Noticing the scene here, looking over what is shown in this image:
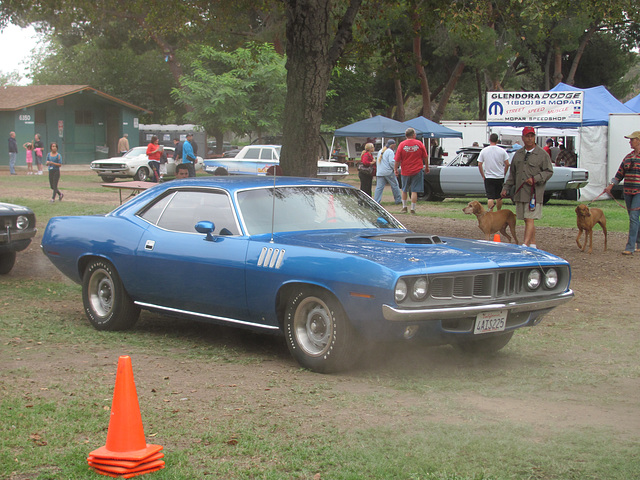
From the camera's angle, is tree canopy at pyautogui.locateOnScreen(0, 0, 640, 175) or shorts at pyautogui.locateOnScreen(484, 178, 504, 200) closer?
tree canopy at pyautogui.locateOnScreen(0, 0, 640, 175)

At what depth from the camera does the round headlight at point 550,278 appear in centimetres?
609

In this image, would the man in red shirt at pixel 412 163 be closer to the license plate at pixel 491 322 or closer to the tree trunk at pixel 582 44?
the license plate at pixel 491 322

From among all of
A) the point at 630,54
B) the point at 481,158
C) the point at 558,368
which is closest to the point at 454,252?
the point at 558,368

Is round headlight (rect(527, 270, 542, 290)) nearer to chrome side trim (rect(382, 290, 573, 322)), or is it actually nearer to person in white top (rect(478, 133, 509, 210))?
chrome side trim (rect(382, 290, 573, 322))

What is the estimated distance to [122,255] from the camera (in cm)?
Result: 708

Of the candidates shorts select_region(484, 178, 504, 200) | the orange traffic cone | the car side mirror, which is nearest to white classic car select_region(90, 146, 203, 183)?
shorts select_region(484, 178, 504, 200)

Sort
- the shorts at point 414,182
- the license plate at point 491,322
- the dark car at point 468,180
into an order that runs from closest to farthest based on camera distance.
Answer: the license plate at point 491,322 → the shorts at point 414,182 → the dark car at point 468,180

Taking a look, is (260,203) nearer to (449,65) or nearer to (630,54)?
(449,65)

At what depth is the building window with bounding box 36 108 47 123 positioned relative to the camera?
42.5m

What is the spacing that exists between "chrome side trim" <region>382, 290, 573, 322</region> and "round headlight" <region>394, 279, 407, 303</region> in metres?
0.08

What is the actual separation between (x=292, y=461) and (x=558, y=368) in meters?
2.84

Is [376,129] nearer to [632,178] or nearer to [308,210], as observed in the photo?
[632,178]

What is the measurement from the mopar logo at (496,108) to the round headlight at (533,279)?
1837cm

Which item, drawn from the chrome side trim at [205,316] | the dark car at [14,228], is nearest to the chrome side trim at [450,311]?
the chrome side trim at [205,316]
